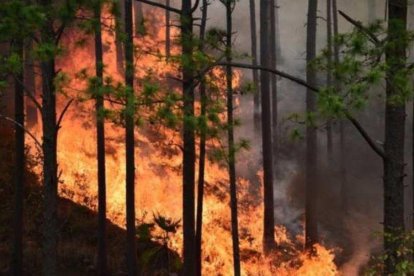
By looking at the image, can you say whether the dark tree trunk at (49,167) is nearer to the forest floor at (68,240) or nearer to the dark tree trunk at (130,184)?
the dark tree trunk at (130,184)

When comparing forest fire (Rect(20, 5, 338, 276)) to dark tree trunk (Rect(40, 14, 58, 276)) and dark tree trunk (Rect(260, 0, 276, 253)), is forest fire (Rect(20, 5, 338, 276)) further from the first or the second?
dark tree trunk (Rect(40, 14, 58, 276))

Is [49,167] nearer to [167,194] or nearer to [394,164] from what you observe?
[394,164]

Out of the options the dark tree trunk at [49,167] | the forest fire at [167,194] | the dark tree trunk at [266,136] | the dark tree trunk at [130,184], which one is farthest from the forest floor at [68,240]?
the dark tree trunk at [49,167]

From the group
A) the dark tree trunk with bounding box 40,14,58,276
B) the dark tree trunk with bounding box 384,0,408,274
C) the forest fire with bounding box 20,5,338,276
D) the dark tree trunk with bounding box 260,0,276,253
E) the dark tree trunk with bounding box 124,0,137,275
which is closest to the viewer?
the dark tree trunk with bounding box 384,0,408,274

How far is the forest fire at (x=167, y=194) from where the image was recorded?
56.4 ft

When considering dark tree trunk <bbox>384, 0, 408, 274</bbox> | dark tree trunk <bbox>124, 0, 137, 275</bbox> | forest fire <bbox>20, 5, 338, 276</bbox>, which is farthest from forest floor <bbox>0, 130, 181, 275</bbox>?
dark tree trunk <bbox>384, 0, 408, 274</bbox>

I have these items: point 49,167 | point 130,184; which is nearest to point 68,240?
point 130,184

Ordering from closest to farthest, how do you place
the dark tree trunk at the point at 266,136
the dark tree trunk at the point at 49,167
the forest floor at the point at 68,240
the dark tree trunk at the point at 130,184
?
1. the dark tree trunk at the point at 49,167
2. the dark tree trunk at the point at 130,184
3. the forest floor at the point at 68,240
4. the dark tree trunk at the point at 266,136

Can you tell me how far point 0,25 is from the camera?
26.2ft

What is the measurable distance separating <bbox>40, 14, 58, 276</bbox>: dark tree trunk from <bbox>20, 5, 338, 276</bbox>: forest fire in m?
5.93

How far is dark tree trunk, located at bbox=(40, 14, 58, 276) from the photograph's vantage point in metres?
8.88

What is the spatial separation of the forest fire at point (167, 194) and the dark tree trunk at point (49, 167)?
5934 millimetres

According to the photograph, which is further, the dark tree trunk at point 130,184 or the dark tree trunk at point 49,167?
the dark tree trunk at point 130,184

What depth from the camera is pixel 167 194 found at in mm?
20031
